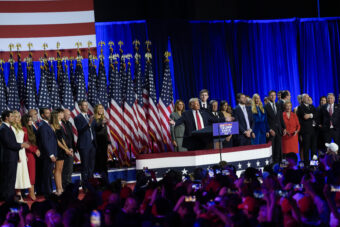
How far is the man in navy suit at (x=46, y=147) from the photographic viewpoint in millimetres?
8539

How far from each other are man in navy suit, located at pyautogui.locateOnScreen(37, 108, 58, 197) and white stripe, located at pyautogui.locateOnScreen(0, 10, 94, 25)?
14.4 feet

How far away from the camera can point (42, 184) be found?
8797 millimetres

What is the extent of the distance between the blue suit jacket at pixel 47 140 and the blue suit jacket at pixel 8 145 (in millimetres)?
446

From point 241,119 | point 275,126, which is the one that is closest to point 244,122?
point 241,119

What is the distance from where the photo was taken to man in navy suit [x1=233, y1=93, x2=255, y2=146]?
33.4 feet

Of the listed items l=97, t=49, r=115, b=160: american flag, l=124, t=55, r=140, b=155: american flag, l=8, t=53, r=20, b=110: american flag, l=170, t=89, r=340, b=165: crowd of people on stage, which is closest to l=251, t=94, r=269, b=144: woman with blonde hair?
l=170, t=89, r=340, b=165: crowd of people on stage

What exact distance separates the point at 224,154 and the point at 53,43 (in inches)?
213

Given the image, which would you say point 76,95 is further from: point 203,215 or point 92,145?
point 203,215

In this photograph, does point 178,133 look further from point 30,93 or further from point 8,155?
point 8,155

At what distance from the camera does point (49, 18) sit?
1285cm

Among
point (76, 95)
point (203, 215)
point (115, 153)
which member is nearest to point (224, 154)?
point (115, 153)

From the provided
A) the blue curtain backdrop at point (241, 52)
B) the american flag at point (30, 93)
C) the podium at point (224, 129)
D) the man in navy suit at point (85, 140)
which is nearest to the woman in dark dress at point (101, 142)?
the man in navy suit at point (85, 140)

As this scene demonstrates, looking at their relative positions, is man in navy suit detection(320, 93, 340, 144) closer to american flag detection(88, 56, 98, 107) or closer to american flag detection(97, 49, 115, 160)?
american flag detection(97, 49, 115, 160)

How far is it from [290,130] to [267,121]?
626 mm
